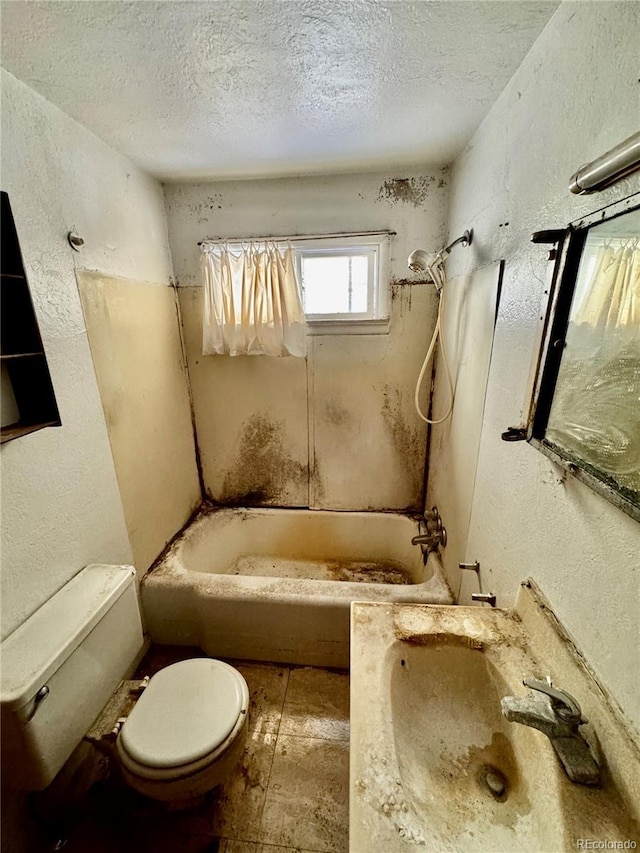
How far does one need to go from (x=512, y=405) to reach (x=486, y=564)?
57cm

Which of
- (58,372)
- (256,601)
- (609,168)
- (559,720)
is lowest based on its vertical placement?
(256,601)

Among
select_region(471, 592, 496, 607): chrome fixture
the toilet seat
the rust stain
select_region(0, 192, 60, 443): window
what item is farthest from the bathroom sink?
the rust stain

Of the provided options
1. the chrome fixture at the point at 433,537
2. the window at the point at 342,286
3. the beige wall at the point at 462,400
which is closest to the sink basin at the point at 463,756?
the beige wall at the point at 462,400

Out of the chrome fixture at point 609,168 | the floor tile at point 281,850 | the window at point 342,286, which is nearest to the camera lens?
the chrome fixture at point 609,168

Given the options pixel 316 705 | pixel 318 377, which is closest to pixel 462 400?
pixel 318 377

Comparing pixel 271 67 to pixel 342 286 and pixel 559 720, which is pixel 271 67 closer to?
pixel 342 286

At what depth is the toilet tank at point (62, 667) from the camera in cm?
87

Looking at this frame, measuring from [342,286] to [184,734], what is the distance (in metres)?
2.06

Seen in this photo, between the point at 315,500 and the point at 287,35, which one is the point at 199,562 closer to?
the point at 315,500

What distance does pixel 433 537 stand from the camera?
1.79 metres

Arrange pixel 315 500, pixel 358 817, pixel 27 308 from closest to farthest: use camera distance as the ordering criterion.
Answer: pixel 358 817, pixel 27 308, pixel 315 500

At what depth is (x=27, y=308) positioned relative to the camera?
1031 mm

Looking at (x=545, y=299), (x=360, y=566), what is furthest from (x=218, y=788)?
(x=545, y=299)

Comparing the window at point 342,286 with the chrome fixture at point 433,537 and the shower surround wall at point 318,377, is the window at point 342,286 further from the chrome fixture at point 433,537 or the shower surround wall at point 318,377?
the chrome fixture at point 433,537
